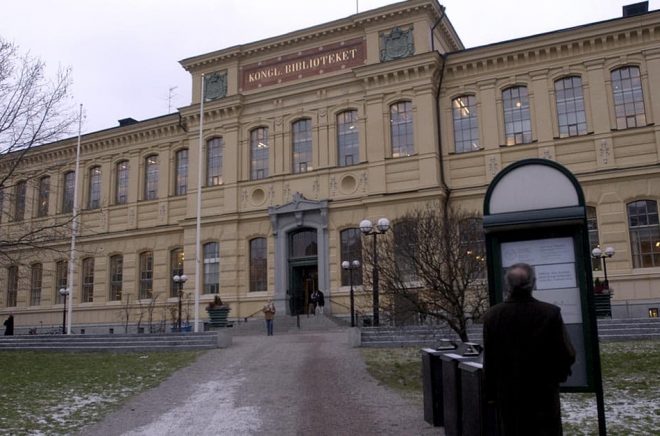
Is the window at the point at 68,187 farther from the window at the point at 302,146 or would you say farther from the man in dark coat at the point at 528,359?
the man in dark coat at the point at 528,359

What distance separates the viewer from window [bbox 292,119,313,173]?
3297 cm

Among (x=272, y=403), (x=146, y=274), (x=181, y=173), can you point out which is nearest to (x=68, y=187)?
(x=146, y=274)

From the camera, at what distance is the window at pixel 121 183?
39750mm

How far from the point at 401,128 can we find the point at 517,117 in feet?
18.1

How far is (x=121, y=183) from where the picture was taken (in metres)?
40.0

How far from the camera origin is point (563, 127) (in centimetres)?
2841

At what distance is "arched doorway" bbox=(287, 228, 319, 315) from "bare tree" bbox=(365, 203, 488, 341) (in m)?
11.7

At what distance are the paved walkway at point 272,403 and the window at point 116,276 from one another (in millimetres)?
23681

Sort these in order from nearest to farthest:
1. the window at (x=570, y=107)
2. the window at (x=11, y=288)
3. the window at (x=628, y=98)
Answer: the window at (x=628, y=98) < the window at (x=570, y=107) < the window at (x=11, y=288)

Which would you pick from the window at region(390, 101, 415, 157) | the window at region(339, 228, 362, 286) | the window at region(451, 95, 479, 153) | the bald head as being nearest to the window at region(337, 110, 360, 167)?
the window at region(390, 101, 415, 157)

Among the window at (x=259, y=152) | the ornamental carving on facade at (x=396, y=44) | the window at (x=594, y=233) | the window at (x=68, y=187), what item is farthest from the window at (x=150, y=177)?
the window at (x=594, y=233)

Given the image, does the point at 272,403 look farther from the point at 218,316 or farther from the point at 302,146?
the point at 302,146

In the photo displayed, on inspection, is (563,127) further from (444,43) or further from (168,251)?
(168,251)

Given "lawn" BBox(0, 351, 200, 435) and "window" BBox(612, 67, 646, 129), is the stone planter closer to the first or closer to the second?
"lawn" BBox(0, 351, 200, 435)
